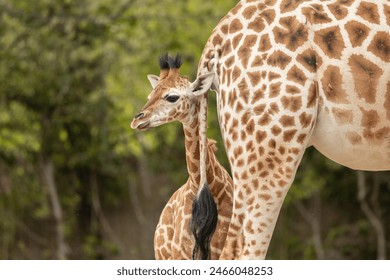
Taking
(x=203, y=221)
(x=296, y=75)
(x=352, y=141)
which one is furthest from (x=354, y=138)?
(x=203, y=221)

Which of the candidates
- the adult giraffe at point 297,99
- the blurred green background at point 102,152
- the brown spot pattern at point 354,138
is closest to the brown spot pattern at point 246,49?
the adult giraffe at point 297,99

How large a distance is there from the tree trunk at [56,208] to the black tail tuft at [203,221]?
6.06 meters

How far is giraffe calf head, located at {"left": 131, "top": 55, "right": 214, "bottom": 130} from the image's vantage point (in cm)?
312

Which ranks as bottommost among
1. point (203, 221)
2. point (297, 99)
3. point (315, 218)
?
point (315, 218)

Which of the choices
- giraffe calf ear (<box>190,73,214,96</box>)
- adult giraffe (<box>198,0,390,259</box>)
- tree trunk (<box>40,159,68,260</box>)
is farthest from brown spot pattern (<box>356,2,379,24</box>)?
tree trunk (<box>40,159,68,260</box>)

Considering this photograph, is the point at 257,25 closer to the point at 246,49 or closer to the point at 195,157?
the point at 246,49

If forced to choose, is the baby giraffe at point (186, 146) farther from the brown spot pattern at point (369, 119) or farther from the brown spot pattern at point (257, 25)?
the brown spot pattern at point (369, 119)

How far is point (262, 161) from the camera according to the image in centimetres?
290

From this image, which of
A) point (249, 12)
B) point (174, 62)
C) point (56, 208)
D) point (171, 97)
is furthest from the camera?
point (56, 208)

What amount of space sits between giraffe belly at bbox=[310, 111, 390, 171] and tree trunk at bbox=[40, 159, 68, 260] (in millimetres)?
6400

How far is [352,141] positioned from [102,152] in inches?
241

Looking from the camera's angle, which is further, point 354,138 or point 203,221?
point 203,221

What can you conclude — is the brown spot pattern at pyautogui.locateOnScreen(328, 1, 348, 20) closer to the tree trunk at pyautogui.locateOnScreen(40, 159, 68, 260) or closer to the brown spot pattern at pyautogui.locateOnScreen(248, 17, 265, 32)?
the brown spot pattern at pyautogui.locateOnScreen(248, 17, 265, 32)

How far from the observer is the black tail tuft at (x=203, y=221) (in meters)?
3.12
